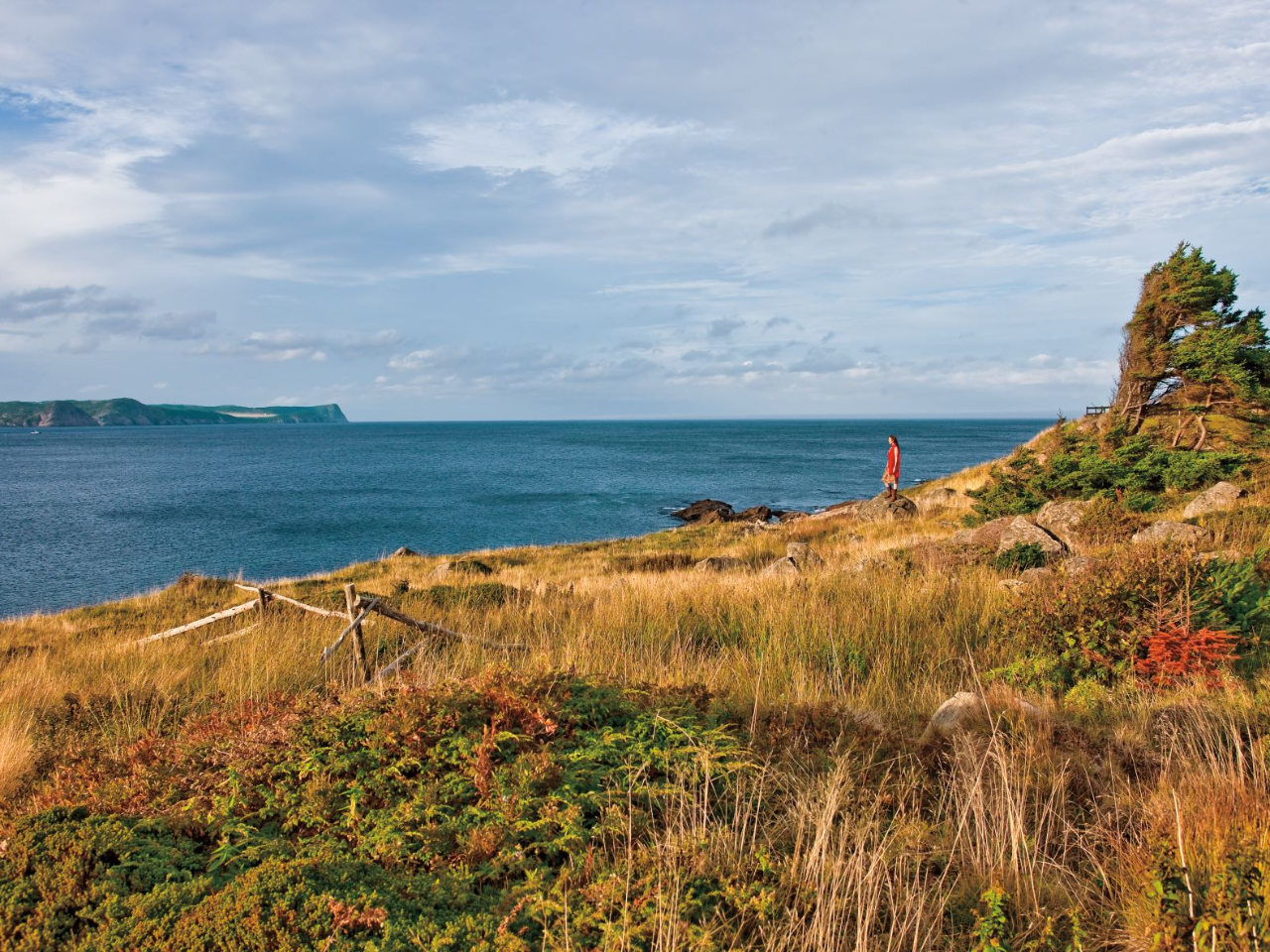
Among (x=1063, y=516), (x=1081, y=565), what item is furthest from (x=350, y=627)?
(x=1063, y=516)

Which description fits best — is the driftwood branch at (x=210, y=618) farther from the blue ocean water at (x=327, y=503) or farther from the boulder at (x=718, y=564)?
the blue ocean water at (x=327, y=503)

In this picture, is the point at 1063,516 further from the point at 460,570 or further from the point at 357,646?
the point at 357,646

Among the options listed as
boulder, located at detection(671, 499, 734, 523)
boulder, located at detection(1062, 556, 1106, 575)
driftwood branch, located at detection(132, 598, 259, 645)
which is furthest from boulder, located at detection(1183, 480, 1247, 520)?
boulder, located at detection(671, 499, 734, 523)

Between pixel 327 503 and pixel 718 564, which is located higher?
pixel 718 564

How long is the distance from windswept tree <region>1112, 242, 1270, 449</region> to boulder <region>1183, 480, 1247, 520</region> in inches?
239

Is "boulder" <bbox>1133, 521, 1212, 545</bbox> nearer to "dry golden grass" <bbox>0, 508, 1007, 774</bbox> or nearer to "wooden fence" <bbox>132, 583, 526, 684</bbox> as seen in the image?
"dry golden grass" <bbox>0, 508, 1007, 774</bbox>

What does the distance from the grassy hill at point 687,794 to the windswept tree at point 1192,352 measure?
17043 mm

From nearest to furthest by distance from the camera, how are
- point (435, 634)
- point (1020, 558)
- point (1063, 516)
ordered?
1. point (435, 634)
2. point (1020, 558)
3. point (1063, 516)

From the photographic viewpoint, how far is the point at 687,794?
3.02 metres

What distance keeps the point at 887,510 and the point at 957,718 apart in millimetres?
23059

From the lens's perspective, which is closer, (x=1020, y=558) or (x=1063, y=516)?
(x=1020, y=558)

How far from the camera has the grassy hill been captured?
2.35 metres

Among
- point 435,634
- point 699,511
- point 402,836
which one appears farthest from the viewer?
point 699,511

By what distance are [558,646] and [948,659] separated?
355 centimetres
